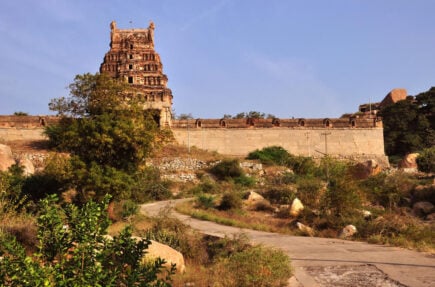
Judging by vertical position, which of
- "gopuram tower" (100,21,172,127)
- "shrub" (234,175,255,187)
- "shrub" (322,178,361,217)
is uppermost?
"gopuram tower" (100,21,172,127)

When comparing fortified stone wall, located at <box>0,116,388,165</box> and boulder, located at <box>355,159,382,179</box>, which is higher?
fortified stone wall, located at <box>0,116,388,165</box>

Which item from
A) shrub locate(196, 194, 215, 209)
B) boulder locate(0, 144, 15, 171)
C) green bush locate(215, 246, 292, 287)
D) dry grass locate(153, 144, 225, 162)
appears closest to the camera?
green bush locate(215, 246, 292, 287)

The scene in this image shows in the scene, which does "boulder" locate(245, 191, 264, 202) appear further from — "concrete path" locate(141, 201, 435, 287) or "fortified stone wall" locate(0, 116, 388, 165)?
"fortified stone wall" locate(0, 116, 388, 165)

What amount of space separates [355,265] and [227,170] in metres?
19.4

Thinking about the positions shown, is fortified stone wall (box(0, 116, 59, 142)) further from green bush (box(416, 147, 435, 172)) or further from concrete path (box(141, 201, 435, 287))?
green bush (box(416, 147, 435, 172))

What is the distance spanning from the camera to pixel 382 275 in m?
5.23

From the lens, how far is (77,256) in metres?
2.85

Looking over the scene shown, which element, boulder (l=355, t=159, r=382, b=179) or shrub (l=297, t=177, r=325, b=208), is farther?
boulder (l=355, t=159, r=382, b=179)

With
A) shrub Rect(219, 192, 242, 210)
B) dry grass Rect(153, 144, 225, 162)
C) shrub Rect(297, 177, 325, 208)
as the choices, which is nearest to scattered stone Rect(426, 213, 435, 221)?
shrub Rect(297, 177, 325, 208)

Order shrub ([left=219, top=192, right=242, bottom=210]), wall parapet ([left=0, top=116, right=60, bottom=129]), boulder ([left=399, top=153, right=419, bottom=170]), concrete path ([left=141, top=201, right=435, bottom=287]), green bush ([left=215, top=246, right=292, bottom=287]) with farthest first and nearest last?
wall parapet ([left=0, top=116, right=60, bottom=129])
boulder ([left=399, top=153, right=419, bottom=170])
shrub ([left=219, top=192, right=242, bottom=210])
concrete path ([left=141, top=201, right=435, bottom=287])
green bush ([left=215, top=246, right=292, bottom=287])

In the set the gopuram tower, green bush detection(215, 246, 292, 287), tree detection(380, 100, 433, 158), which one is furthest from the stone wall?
green bush detection(215, 246, 292, 287)

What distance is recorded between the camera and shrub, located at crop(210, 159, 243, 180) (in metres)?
25.0

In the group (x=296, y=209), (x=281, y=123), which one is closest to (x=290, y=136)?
(x=281, y=123)

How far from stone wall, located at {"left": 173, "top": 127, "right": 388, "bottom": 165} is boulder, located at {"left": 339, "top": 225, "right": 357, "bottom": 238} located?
73.6 feet
